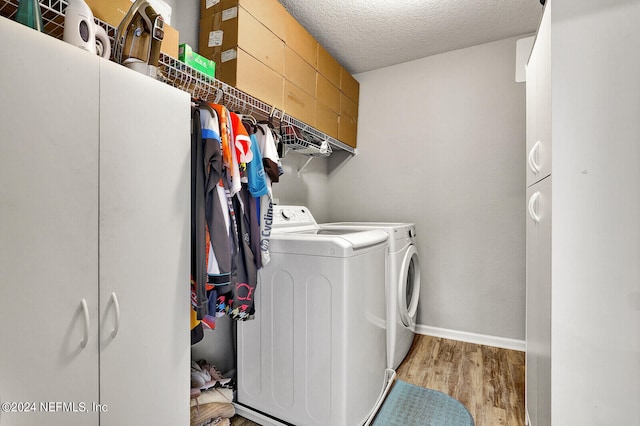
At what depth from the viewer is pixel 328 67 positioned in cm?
244

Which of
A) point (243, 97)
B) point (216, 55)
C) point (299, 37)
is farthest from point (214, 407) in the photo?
point (299, 37)

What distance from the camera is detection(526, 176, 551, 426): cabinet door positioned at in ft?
3.41

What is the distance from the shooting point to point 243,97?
1622 millimetres

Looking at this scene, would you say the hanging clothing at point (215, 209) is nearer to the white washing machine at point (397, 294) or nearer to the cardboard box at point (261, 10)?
the cardboard box at point (261, 10)

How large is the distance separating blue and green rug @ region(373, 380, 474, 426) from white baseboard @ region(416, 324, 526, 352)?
0.91m

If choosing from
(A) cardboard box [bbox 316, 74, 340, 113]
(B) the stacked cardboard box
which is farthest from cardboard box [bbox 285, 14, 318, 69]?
(A) cardboard box [bbox 316, 74, 340, 113]

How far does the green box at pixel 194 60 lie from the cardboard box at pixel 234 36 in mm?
222

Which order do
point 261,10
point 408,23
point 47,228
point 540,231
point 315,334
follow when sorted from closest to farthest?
point 47,228, point 540,231, point 315,334, point 261,10, point 408,23

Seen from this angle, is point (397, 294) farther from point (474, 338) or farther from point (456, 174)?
point (456, 174)

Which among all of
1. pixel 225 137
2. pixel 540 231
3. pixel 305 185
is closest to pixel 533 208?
pixel 540 231

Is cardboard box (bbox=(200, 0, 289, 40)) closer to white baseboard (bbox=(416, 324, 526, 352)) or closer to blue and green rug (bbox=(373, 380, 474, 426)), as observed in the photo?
blue and green rug (bbox=(373, 380, 474, 426))

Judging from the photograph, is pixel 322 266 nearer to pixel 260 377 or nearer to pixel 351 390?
pixel 351 390

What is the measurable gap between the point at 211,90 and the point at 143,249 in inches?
36.0

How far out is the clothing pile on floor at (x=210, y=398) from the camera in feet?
4.79
